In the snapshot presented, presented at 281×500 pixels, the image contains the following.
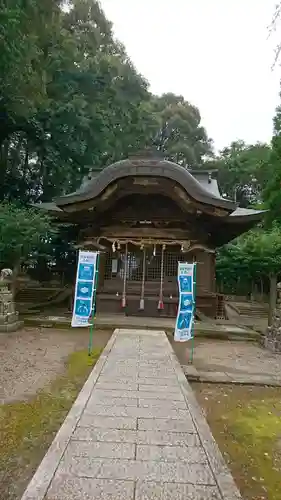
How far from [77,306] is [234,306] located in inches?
475

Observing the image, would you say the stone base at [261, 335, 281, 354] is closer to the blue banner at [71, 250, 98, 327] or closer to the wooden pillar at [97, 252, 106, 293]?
the blue banner at [71, 250, 98, 327]

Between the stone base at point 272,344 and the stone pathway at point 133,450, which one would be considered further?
the stone base at point 272,344

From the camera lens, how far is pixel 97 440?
8.90ft

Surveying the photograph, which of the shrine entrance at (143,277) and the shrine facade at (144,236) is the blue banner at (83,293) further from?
the shrine entrance at (143,277)

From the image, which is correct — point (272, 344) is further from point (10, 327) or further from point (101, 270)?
point (10, 327)

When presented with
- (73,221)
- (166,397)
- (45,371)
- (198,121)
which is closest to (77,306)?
(45,371)

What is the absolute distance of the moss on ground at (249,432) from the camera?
2.65m

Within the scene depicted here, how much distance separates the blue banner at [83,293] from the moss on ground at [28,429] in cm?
160

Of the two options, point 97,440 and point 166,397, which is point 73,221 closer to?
point 166,397

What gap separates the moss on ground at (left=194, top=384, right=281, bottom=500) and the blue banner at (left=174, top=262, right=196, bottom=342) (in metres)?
1.57

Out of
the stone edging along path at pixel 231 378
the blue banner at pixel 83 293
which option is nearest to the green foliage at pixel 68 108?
the blue banner at pixel 83 293

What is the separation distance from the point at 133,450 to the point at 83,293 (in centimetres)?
425

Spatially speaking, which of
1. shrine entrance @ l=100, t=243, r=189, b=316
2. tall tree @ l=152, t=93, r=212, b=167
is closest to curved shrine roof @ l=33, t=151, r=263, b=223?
shrine entrance @ l=100, t=243, r=189, b=316

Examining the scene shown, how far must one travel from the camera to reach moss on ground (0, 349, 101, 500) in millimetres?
2568
